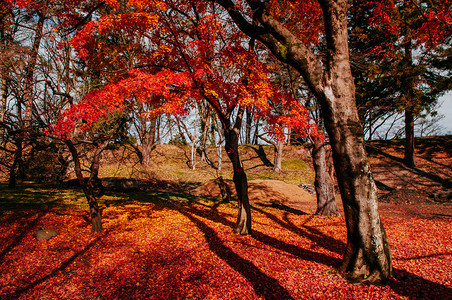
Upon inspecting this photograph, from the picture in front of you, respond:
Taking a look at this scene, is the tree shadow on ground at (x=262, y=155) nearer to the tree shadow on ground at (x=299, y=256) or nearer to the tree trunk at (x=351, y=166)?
the tree shadow on ground at (x=299, y=256)

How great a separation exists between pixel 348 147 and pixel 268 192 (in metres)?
12.8

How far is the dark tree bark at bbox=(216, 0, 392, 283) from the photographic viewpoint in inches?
160

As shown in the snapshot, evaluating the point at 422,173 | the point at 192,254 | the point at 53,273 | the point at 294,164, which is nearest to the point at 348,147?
the point at 192,254

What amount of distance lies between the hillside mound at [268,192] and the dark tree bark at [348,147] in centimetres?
1137

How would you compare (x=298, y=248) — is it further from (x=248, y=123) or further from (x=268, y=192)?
(x=248, y=123)

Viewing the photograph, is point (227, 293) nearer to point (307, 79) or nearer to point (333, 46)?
point (307, 79)

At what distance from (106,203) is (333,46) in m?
11.6

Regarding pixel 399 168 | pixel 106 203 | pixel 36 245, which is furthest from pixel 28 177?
pixel 399 168

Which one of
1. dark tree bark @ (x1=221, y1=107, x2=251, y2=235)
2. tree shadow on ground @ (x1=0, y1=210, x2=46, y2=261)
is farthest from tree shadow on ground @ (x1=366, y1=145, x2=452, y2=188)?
tree shadow on ground @ (x1=0, y1=210, x2=46, y2=261)

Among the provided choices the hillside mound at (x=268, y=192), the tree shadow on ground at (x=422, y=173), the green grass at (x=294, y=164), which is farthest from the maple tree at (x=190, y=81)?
the green grass at (x=294, y=164)

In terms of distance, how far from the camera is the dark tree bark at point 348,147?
406 centimetres

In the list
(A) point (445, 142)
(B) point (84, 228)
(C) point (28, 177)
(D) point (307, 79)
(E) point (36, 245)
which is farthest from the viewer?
(A) point (445, 142)

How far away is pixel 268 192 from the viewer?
54.1 feet

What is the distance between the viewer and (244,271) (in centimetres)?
495
